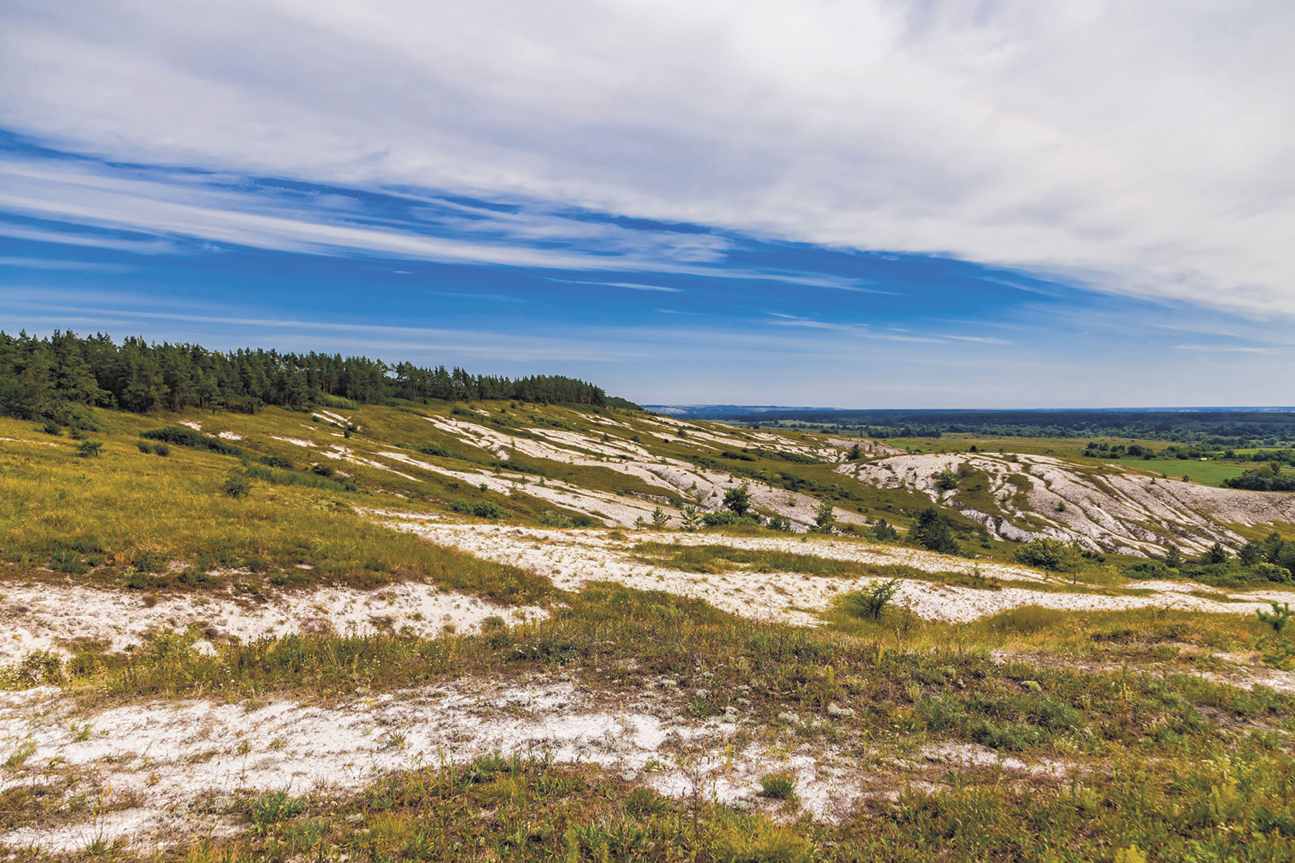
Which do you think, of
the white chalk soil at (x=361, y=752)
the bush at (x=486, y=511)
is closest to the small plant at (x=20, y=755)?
the white chalk soil at (x=361, y=752)

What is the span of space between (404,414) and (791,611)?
152 metres

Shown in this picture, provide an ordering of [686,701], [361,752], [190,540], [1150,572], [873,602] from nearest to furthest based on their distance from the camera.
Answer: [361,752] → [686,701] → [190,540] → [873,602] → [1150,572]

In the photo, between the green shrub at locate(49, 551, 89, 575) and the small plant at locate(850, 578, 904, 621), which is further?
the small plant at locate(850, 578, 904, 621)

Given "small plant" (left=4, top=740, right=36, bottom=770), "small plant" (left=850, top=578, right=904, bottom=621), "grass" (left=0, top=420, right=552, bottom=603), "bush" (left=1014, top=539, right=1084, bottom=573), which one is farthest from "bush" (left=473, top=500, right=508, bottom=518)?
"bush" (left=1014, top=539, right=1084, bottom=573)

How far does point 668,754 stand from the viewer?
29.8 ft

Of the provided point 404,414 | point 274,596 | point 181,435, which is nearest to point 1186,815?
point 274,596

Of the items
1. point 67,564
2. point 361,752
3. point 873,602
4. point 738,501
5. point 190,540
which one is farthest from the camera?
point 738,501

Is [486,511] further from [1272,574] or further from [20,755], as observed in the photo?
[1272,574]

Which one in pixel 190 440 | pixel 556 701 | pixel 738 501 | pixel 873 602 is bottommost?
pixel 738 501

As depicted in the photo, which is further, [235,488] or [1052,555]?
[1052,555]

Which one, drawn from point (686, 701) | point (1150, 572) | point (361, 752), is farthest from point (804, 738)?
point (1150, 572)

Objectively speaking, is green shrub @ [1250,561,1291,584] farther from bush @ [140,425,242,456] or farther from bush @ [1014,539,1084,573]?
bush @ [140,425,242,456]

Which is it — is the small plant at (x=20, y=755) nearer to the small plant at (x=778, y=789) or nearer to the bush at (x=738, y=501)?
the small plant at (x=778, y=789)

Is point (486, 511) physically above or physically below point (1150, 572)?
above
